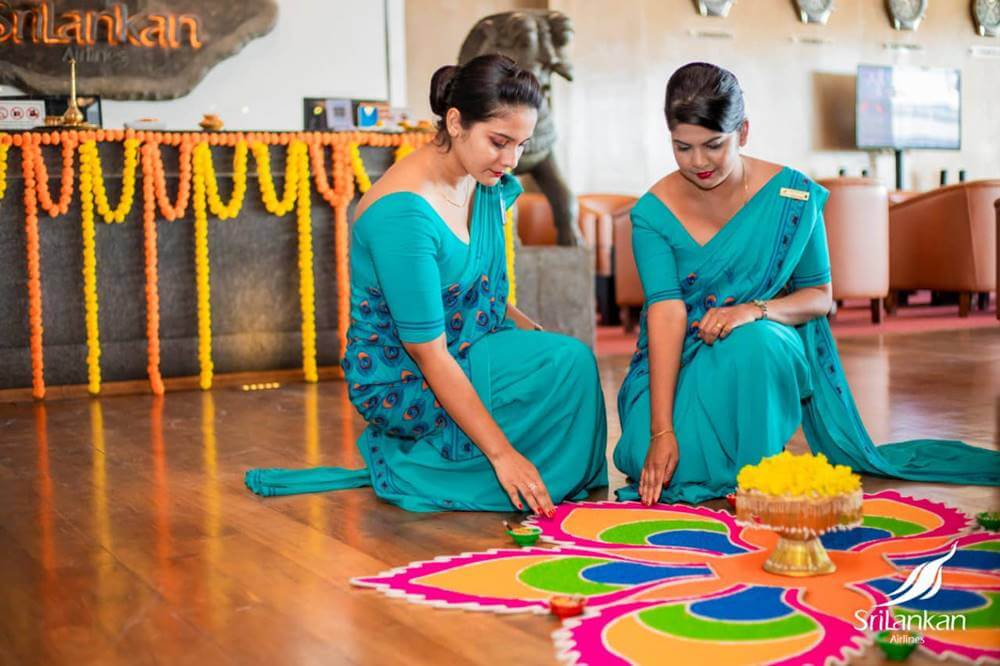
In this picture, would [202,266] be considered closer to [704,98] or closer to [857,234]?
[704,98]

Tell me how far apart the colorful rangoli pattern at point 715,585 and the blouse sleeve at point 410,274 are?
45cm

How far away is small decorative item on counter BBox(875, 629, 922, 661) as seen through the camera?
1.59 metres

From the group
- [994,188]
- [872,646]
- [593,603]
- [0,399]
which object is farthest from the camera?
[994,188]

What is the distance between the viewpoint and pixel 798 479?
1.91 metres

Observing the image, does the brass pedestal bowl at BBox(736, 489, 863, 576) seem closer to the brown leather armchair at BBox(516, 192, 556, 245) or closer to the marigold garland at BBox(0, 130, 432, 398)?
the marigold garland at BBox(0, 130, 432, 398)

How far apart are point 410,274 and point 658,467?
2.19 ft

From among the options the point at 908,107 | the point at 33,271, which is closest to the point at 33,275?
the point at 33,271

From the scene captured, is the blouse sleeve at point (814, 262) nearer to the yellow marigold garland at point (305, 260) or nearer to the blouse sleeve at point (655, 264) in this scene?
the blouse sleeve at point (655, 264)

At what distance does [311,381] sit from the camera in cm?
516

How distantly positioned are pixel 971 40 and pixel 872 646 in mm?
11195

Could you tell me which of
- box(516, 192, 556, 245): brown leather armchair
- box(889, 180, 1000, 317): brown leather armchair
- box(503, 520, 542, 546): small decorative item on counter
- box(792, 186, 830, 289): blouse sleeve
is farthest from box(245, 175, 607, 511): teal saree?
box(889, 180, 1000, 317): brown leather armchair

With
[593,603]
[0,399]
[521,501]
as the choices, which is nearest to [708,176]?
[521,501]

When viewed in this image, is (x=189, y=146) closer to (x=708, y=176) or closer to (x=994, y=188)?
(x=708, y=176)

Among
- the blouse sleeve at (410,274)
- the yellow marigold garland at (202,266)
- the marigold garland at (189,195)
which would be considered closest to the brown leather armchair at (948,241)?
the marigold garland at (189,195)
